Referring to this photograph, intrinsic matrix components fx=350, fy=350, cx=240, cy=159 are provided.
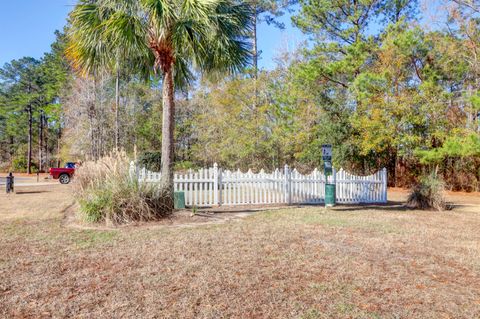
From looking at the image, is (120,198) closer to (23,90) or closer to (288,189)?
(288,189)

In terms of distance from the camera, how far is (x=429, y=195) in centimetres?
964

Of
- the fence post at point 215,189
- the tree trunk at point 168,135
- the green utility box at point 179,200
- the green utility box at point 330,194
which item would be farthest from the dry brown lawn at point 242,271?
the fence post at point 215,189

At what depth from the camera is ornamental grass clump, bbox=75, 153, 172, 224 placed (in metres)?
6.95

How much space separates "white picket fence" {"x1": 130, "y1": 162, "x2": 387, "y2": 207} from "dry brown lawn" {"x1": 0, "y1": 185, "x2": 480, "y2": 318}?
8.96 ft

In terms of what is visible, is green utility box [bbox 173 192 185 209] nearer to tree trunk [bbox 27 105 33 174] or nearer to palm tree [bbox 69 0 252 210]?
palm tree [bbox 69 0 252 210]

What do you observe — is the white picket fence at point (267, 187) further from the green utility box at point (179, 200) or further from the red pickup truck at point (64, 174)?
the red pickup truck at point (64, 174)

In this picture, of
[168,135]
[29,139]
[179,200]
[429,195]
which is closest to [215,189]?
[179,200]

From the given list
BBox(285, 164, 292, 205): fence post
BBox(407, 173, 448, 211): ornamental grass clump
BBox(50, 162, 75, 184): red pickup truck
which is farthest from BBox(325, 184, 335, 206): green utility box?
BBox(50, 162, 75, 184): red pickup truck

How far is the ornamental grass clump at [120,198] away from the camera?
6953mm

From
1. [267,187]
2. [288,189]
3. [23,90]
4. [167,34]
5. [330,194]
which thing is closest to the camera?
[167,34]

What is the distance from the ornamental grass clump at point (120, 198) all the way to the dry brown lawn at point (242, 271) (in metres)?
0.54

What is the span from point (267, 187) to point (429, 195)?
4465 mm

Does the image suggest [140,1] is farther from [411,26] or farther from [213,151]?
[411,26]

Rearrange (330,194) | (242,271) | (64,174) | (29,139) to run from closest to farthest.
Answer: (242,271) < (330,194) < (64,174) < (29,139)
